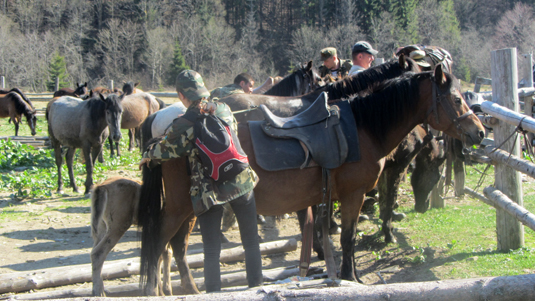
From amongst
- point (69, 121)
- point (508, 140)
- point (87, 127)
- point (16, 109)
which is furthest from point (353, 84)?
point (16, 109)

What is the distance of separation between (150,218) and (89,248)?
2677 mm

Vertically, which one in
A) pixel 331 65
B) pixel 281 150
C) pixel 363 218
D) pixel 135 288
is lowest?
pixel 363 218

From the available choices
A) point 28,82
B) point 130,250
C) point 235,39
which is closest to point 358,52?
point 130,250

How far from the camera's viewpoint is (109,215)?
12.5 ft

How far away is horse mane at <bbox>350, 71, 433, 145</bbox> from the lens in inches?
152

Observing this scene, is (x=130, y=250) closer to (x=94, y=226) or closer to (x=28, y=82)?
(x=94, y=226)

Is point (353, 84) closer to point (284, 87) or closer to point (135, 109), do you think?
point (284, 87)

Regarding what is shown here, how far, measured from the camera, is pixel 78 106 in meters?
9.41

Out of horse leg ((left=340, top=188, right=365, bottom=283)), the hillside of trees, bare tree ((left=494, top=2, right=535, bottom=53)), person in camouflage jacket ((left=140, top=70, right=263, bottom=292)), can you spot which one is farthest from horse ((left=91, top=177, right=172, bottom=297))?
bare tree ((left=494, top=2, right=535, bottom=53))

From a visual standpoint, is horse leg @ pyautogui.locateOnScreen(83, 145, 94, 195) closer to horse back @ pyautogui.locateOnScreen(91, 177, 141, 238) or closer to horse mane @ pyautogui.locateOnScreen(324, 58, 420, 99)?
horse back @ pyautogui.locateOnScreen(91, 177, 141, 238)

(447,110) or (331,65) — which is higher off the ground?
(331,65)

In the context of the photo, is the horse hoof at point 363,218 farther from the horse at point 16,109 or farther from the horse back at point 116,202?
the horse at point 16,109

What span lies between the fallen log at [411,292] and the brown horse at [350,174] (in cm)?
117

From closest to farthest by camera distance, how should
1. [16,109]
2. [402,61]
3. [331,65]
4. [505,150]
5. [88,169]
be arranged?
[402,61], [505,150], [331,65], [88,169], [16,109]
